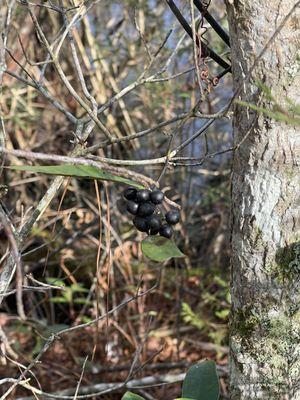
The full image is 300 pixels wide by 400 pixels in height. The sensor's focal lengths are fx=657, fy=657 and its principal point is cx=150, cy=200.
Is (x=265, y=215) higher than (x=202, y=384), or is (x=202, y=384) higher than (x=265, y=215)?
(x=265, y=215)

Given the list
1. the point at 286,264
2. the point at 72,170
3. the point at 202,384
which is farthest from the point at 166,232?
the point at 202,384

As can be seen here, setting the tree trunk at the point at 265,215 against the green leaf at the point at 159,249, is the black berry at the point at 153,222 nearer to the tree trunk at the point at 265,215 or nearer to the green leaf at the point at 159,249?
the green leaf at the point at 159,249

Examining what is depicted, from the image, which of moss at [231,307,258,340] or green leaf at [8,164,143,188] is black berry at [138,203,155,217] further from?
moss at [231,307,258,340]

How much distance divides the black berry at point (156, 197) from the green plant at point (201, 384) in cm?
65

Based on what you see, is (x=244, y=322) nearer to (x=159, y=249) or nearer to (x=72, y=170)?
(x=159, y=249)

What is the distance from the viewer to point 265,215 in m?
1.61

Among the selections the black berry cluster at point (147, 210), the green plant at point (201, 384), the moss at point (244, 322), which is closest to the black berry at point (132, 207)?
the black berry cluster at point (147, 210)

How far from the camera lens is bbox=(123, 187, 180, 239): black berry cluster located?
144 centimetres

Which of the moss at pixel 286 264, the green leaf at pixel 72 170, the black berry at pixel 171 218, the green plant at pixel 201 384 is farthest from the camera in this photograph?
the green plant at pixel 201 384

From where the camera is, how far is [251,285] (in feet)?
5.47

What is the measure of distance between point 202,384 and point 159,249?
594 millimetres

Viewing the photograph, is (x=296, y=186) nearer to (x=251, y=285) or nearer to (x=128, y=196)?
(x=251, y=285)

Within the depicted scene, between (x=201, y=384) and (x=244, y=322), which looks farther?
(x=201, y=384)

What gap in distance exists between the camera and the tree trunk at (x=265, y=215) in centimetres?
153
